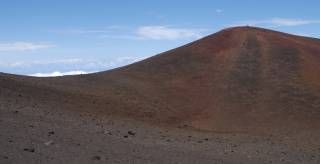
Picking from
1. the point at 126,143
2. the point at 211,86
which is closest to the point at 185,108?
the point at 211,86

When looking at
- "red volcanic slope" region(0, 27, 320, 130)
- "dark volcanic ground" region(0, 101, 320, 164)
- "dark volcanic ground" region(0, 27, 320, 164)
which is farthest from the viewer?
"red volcanic slope" region(0, 27, 320, 130)

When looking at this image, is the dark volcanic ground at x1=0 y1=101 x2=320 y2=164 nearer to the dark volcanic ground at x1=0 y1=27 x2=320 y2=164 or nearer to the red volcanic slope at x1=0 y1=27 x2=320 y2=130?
the dark volcanic ground at x1=0 y1=27 x2=320 y2=164

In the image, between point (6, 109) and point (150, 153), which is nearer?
point (150, 153)

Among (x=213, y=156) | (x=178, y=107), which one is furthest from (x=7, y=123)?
(x=178, y=107)

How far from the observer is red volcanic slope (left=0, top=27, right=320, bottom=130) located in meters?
24.0

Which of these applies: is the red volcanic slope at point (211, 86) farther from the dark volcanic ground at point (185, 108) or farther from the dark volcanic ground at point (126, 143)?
the dark volcanic ground at point (126, 143)

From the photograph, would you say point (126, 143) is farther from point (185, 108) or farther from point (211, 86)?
point (211, 86)

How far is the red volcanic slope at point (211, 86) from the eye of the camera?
78.8 feet

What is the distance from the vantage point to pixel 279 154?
18219mm

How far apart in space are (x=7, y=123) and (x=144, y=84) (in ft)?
47.3

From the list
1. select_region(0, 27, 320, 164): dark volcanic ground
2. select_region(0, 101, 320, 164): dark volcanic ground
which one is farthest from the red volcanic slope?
select_region(0, 101, 320, 164): dark volcanic ground

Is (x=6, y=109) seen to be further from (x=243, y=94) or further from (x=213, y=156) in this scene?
(x=243, y=94)

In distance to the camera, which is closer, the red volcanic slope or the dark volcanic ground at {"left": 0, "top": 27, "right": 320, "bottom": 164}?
the dark volcanic ground at {"left": 0, "top": 27, "right": 320, "bottom": 164}

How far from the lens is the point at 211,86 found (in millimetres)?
30281
